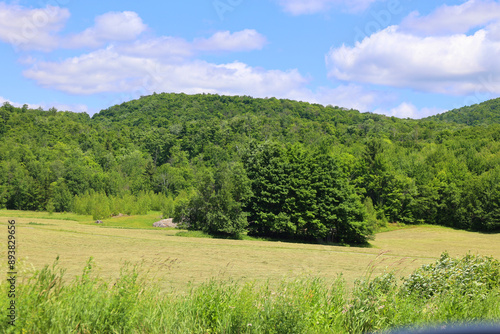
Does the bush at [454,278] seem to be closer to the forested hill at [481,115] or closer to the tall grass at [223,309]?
the tall grass at [223,309]

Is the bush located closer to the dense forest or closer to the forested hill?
the dense forest

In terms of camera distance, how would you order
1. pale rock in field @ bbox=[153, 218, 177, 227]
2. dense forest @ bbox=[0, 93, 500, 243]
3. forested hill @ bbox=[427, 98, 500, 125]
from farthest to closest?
1. forested hill @ bbox=[427, 98, 500, 125]
2. pale rock in field @ bbox=[153, 218, 177, 227]
3. dense forest @ bbox=[0, 93, 500, 243]

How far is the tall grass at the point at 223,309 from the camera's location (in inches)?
243

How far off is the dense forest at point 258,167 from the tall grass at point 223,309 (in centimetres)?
3759

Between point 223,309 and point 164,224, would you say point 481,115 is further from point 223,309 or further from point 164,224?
point 223,309

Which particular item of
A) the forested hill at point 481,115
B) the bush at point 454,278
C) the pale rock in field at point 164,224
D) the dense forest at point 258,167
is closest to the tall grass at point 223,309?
the bush at point 454,278

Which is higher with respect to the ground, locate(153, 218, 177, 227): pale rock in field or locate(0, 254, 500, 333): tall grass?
locate(0, 254, 500, 333): tall grass

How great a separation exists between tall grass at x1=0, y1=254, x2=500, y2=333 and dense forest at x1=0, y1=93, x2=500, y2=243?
37594mm

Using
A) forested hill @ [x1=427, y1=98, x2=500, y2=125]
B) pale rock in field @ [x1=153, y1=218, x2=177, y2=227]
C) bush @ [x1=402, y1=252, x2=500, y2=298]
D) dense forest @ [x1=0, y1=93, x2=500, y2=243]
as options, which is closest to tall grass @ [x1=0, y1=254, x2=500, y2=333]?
bush @ [x1=402, y1=252, x2=500, y2=298]

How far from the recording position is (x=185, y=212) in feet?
160

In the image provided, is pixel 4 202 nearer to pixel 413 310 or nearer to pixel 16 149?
pixel 16 149

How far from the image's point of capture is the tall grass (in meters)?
6.18

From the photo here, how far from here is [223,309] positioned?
22.4 ft

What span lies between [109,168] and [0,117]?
142 feet
